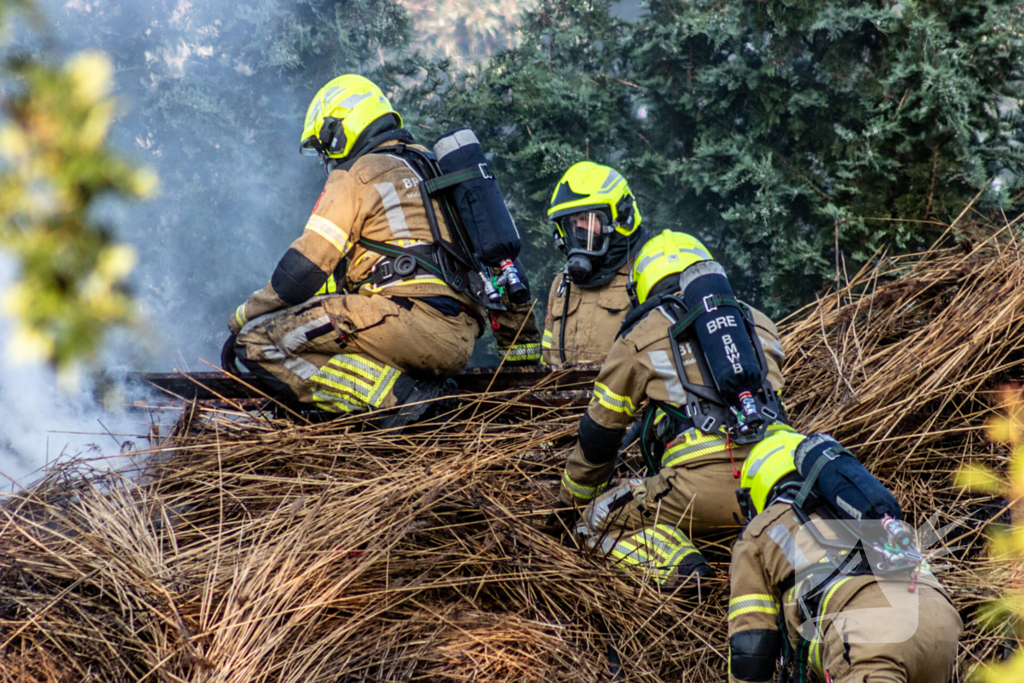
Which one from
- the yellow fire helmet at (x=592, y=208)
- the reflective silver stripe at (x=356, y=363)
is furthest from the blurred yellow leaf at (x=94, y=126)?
the yellow fire helmet at (x=592, y=208)

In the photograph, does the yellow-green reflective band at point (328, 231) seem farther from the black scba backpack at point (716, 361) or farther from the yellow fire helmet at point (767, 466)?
the yellow fire helmet at point (767, 466)

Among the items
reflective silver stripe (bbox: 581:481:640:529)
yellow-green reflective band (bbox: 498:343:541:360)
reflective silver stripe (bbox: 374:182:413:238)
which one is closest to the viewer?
reflective silver stripe (bbox: 581:481:640:529)

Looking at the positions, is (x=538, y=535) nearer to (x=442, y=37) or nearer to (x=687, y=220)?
(x=687, y=220)

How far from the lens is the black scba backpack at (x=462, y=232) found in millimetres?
4297

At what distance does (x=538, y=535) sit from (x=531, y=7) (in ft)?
22.4

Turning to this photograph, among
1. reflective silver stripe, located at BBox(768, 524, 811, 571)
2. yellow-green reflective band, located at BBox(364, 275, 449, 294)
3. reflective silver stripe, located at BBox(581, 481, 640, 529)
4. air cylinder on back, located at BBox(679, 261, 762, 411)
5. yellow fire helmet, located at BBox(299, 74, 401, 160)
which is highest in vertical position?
yellow fire helmet, located at BBox(299, 74, 401, 160)

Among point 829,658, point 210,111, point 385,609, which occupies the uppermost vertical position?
point 210,111

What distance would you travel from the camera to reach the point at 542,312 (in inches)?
371

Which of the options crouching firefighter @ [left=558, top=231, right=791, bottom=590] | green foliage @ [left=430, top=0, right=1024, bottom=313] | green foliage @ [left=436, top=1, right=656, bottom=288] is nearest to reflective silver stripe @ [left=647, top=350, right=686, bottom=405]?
crouching firefighter @ [left=558, top=231, right=791, bottom=590]

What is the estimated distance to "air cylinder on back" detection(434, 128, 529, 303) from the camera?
4.32 m

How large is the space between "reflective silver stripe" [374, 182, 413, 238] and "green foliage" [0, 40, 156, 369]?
1.63m

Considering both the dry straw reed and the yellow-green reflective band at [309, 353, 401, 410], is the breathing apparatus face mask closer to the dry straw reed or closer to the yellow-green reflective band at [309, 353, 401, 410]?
the dry straw reed

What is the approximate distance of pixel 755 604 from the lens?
8.94ft

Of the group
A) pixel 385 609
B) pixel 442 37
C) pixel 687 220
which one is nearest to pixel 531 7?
pixel 687 220
